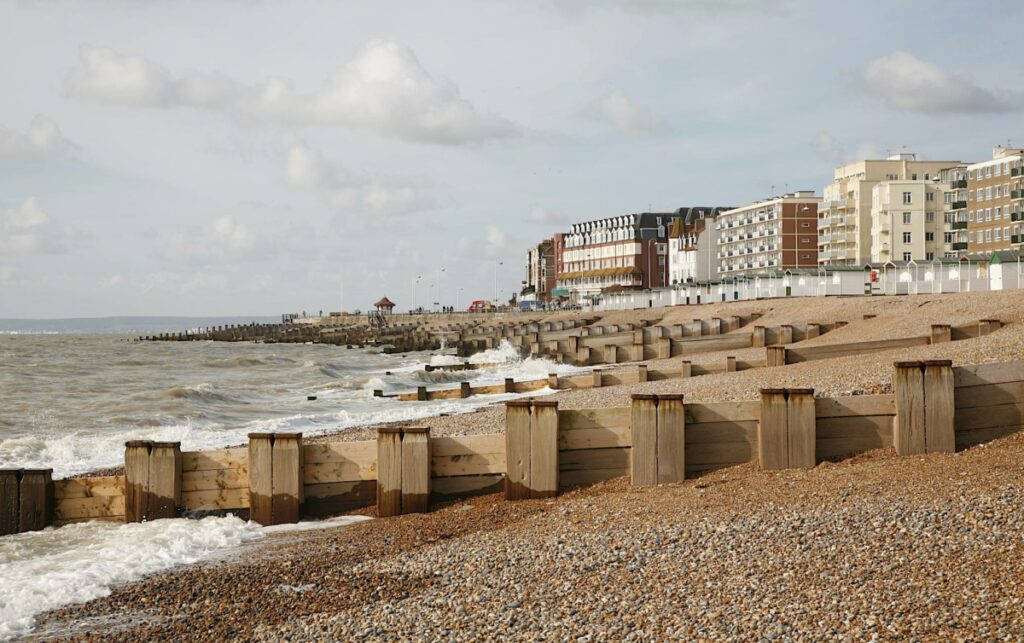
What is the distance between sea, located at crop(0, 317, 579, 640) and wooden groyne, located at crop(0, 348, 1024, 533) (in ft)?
1.07

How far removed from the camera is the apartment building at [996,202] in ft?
330

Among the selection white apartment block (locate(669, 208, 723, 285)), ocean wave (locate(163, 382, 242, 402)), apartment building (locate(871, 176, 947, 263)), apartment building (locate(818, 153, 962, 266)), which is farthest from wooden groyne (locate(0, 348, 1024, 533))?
white apartment block (locate(669, 208, 723, 285))

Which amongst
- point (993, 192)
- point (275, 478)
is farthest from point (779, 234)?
point (275, 478)

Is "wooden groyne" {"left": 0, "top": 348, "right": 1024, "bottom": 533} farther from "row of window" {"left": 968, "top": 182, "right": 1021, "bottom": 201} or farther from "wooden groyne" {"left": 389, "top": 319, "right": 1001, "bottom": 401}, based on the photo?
"row of window" {"left": 968, "top": 182, "right": 1021, "bottom": 201}

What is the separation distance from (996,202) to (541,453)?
106 metres

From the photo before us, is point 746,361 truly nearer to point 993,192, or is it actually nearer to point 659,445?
point 659,445

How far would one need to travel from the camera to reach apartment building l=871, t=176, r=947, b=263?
112 m

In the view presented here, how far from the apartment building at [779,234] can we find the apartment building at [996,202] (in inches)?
930

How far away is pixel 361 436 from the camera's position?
58.8ft

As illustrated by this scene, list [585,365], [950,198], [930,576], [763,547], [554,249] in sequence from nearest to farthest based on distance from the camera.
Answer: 1. [930,576]
2. [763,547]
3. [585,365]
4. [950,198]
5. [554,249]

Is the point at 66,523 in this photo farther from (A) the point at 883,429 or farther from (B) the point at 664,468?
(A) the point at 883,429

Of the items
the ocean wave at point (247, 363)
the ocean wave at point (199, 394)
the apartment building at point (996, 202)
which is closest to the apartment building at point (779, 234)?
the apartment building at point (996, 202)

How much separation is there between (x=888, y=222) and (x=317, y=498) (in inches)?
4373

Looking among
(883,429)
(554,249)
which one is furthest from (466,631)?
(554,249)
